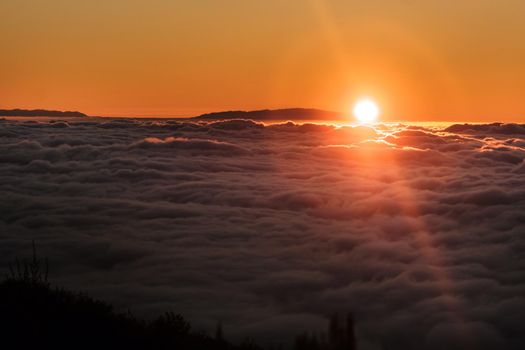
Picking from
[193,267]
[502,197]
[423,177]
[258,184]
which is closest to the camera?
[193,267]

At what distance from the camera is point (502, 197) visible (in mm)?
86000

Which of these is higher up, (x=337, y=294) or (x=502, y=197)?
(x=502, y=197)

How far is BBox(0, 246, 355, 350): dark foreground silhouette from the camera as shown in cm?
1277

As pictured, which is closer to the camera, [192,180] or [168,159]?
[192,180]

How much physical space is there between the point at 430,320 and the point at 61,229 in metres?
50.6

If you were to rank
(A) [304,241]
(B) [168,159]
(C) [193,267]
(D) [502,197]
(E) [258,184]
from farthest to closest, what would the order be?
1. (B) [168,159]
2. (E) [258,184]
3. (D) [502,197]
4. (A) [304,241]
5. (C) [193,267]

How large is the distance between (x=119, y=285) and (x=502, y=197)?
59.0 m

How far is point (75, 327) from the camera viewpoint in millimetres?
13930

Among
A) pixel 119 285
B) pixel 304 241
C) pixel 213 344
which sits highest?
pixel 213 344

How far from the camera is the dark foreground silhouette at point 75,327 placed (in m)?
12.8

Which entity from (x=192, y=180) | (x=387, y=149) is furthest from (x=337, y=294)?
(x=387, y=149)

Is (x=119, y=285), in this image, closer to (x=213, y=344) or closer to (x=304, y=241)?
(x=304, y=241)

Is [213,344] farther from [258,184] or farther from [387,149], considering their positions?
[387,149]

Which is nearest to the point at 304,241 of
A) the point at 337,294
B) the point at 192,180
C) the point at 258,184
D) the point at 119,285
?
the point at 337,294
